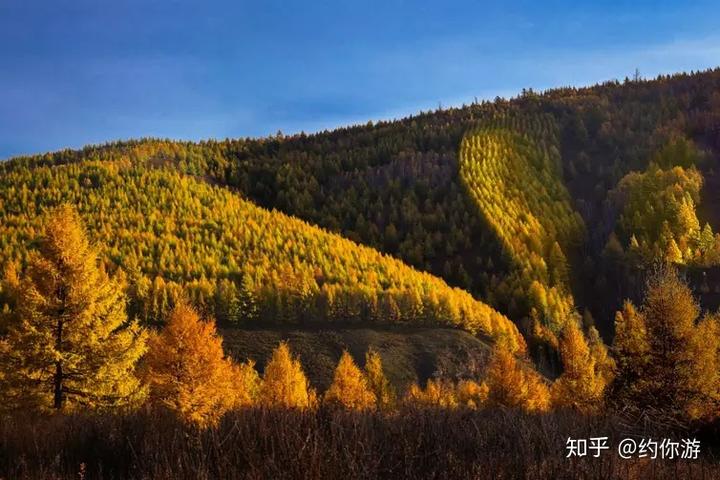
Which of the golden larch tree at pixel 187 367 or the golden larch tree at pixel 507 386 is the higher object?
the golden larch tree at pixel 187 367

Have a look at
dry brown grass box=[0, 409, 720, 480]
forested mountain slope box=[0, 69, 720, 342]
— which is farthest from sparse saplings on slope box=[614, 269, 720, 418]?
forested mountain slope box=[0, 69, 720, 342]

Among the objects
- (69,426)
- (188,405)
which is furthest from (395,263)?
(69,426)

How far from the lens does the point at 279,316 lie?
9106 cm

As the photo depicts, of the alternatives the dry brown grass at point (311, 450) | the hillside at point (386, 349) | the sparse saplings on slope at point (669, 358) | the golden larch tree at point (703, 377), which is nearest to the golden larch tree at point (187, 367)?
the sparse saplings on slope at point (669, 358)

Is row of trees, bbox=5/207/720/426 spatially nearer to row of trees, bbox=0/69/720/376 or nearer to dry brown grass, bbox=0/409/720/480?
dry brown grass, bbox=0/409/720/480

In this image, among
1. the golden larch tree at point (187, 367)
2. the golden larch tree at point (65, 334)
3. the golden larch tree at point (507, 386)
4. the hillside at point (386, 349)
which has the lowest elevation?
the hillside at point (386, 349)

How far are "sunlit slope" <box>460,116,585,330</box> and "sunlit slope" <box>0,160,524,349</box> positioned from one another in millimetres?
17662

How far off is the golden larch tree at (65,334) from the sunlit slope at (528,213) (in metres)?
100

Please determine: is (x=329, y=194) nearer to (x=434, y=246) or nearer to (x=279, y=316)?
(x=434, y=246)

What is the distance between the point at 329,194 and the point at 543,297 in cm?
9280

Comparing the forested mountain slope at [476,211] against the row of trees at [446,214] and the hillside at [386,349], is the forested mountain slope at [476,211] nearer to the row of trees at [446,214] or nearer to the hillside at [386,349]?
the row of trees at [446,214]

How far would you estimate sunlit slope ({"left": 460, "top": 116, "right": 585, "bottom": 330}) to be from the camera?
123500 mm

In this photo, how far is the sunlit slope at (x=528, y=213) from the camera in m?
124

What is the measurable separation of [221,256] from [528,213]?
82.8m
